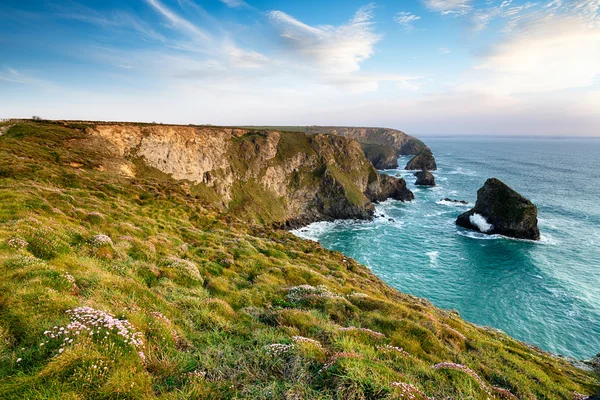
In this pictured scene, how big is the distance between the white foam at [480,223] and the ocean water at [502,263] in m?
2.91

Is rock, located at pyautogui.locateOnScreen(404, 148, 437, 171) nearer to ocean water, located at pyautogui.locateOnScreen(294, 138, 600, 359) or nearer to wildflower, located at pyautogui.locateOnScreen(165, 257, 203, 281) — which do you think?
ocean water, located at pyautogui.locateOnScreen(294, 138, 600, 359)

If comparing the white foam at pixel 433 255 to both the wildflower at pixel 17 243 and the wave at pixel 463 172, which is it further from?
the wave at pixel 463 172

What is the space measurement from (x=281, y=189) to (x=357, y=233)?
1440 inches

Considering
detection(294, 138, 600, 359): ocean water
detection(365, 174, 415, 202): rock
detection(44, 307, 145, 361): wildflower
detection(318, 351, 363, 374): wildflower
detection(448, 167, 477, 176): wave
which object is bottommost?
detection(294, 138, 600, 359): ocean water

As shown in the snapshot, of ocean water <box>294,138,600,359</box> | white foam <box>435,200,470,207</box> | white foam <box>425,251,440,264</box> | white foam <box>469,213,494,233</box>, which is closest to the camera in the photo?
ocean water <box>294,138,600,359</box>

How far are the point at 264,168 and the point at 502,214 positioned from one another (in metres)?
79.4

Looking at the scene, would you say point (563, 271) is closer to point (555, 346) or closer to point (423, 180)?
point (555, 346)

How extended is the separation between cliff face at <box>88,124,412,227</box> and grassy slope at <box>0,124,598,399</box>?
5914 cm

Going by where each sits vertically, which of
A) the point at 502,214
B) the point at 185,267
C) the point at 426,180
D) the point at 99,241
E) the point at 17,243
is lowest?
the point at 502,214

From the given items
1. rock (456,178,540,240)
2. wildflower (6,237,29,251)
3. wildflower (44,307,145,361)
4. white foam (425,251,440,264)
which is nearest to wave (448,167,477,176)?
rock (456,178,540,240)

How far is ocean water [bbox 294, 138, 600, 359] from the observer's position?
41094mm

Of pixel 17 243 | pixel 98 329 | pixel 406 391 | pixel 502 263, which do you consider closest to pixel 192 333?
pixel 98 329

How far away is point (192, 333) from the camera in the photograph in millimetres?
8430

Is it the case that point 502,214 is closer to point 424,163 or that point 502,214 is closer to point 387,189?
point 387,189
